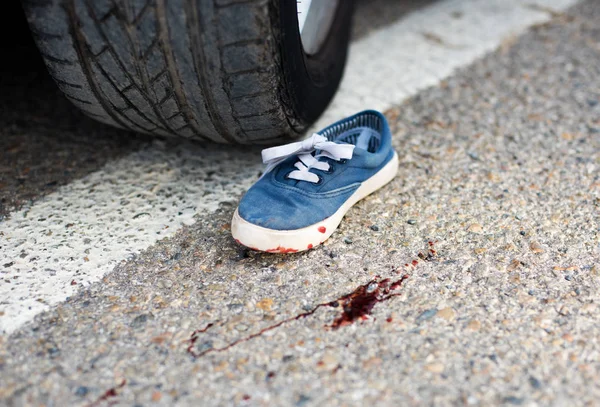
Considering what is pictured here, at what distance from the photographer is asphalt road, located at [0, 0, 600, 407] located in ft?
3.75

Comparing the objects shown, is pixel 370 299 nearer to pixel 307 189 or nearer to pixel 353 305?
pixel 353 305

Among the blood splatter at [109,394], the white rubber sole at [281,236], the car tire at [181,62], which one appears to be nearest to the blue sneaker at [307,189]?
the white rubber sole at [281,236]

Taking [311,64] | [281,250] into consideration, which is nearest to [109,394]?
[281,250]

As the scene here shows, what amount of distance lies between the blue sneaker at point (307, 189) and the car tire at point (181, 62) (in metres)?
0.10

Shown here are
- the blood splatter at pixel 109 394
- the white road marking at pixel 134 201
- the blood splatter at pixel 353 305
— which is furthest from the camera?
the white road marking at pixel 134 201

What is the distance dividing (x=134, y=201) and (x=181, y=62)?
1.56ft

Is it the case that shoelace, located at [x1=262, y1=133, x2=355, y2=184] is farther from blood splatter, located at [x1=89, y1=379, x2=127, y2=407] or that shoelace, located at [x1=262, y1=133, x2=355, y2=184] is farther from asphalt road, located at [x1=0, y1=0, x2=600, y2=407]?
blood splatter, located at [x1=89, y1=379, x2=127, y2=407]

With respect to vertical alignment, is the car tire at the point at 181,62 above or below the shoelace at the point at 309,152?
above

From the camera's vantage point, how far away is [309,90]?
5.76ft

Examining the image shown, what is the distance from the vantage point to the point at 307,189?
152 cm

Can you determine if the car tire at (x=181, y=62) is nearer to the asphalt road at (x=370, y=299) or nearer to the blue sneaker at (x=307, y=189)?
the blue sneaker at (x=307, y=189)

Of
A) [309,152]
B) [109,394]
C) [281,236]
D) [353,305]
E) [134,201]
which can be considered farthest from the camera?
[134,201]

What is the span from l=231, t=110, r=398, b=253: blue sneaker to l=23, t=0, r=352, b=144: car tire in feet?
0.34

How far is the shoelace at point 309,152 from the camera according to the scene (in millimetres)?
1542
